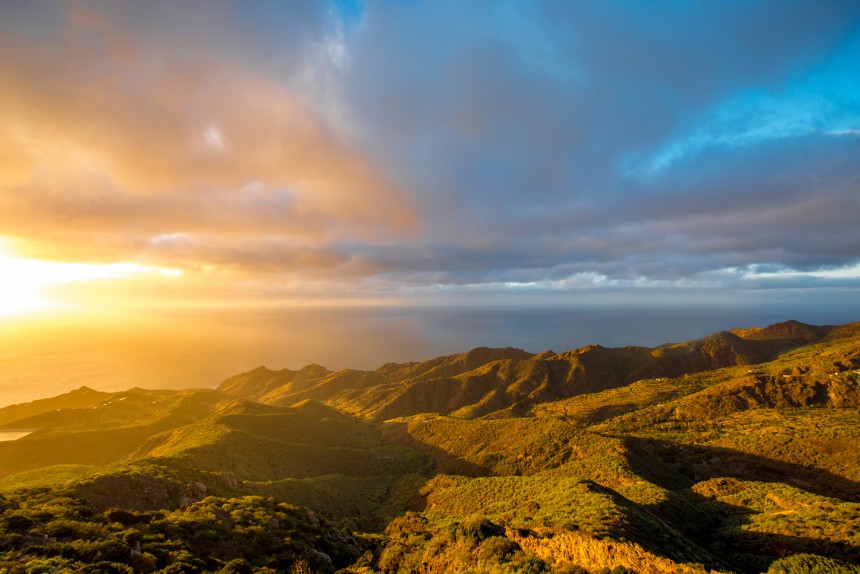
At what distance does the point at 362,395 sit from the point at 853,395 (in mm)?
127748

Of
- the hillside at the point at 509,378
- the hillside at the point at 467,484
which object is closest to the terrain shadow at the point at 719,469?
the hillside at the point at 467,484

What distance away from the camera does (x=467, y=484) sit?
43.8 meters

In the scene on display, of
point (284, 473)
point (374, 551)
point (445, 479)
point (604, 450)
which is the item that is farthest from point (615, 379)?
point (374, 551)

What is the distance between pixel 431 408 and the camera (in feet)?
387

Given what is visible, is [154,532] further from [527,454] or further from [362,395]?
[362,395]

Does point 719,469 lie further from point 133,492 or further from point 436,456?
→ point 133,492

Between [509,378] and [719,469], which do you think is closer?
[719,469]

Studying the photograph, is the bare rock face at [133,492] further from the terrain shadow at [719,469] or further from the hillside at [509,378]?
the hillside at [509,378]

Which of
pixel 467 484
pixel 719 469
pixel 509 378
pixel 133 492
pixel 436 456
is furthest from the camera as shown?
pixel 509 378

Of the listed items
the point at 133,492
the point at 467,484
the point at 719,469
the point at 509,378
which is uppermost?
the point at 133,492

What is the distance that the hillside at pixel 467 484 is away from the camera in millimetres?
19938

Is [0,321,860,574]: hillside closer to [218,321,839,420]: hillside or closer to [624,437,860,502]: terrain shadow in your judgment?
[624,437,860,502]: terrain shadow

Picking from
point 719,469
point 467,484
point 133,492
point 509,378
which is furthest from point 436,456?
point 509,378

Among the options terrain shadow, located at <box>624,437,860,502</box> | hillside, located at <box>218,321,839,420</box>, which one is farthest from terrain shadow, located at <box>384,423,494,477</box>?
hillside, located at <box>218,321,839,420</box>
